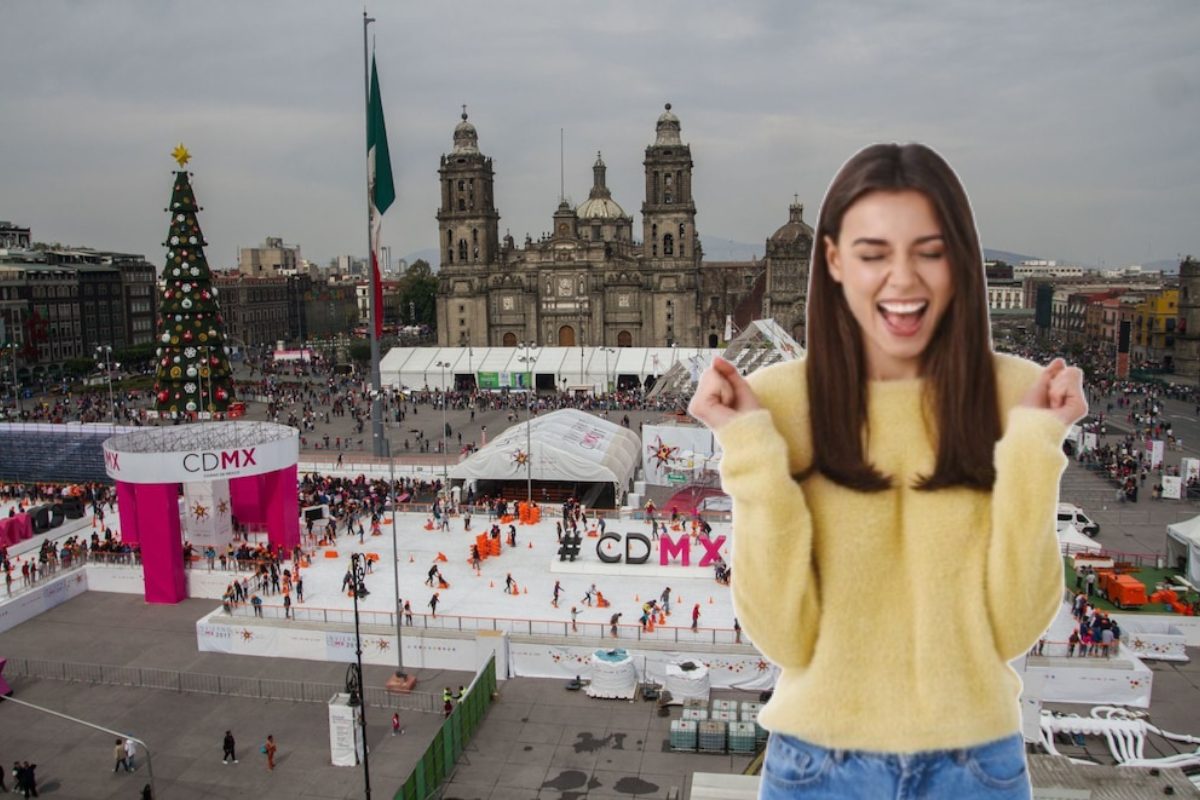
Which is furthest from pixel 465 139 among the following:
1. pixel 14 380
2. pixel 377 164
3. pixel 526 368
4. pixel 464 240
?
pixel 377 164

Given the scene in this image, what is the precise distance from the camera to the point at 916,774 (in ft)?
14.0

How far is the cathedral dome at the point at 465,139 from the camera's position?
7881cm

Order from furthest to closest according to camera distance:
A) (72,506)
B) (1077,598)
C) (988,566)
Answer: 1. (72,506)
2. (1077,598)
3. (988,566)

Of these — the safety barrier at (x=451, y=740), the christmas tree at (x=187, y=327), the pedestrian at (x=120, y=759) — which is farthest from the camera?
the christmas tree at (x=187, y=327)

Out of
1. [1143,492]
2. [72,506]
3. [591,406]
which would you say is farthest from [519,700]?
[591,406]

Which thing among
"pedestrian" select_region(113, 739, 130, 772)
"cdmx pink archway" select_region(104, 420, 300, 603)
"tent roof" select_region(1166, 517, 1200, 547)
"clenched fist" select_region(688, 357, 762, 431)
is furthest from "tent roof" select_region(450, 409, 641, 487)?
"clenched fist" select_region(688, 357, 762, 431)

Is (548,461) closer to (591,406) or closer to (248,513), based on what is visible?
(248,513)

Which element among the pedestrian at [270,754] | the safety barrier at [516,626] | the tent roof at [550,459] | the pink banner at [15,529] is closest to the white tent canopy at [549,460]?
the tent roof at [550,459]

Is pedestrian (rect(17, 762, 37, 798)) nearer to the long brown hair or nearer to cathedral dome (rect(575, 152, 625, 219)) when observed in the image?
the long brown hair

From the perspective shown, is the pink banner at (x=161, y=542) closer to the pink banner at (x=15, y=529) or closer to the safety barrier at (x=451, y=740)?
the pink banner at (x=15, y=529)

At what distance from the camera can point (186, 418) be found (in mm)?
38656

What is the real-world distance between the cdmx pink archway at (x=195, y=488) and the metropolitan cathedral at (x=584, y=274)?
49980 millimetres

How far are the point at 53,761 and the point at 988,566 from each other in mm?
18698

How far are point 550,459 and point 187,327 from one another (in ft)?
52.5
